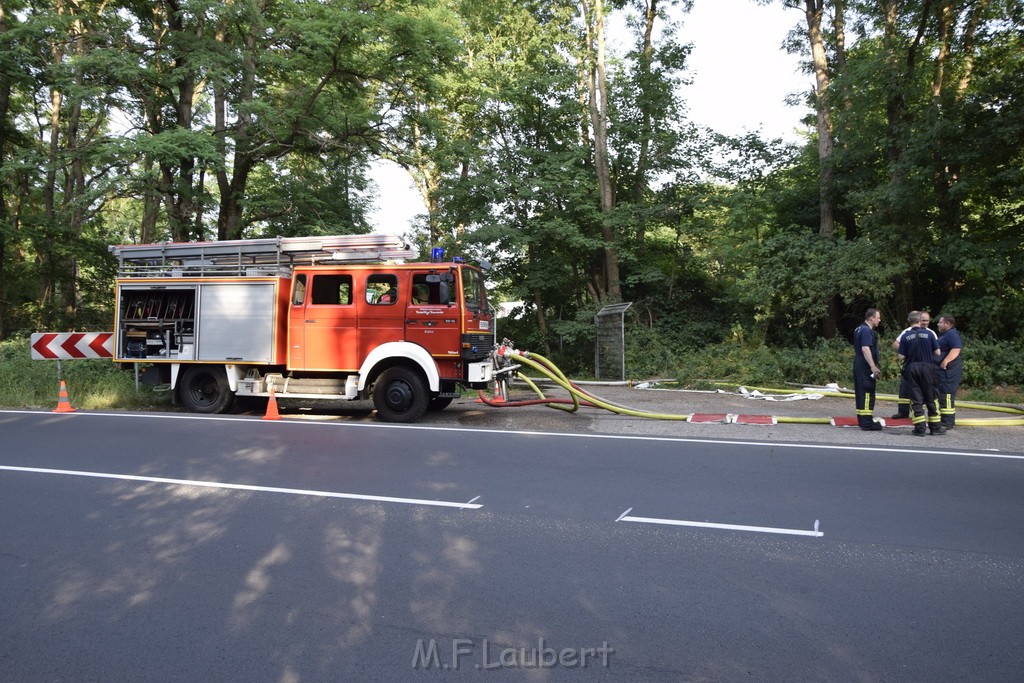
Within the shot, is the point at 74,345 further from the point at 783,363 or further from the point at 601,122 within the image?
the point at 601,122

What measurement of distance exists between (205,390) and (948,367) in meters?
12.6

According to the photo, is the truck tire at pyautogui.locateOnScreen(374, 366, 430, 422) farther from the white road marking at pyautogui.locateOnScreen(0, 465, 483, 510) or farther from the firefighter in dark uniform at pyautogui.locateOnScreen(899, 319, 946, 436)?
the firefighter in dark uniform at pyautogui.locateOnScreen(899, 319, 946, 436)

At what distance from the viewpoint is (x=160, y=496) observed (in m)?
6.62

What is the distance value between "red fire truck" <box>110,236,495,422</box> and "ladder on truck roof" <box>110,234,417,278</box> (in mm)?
22

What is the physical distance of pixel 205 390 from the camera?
524 inches

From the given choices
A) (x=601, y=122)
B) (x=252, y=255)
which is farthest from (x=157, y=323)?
(x=601, y=122)

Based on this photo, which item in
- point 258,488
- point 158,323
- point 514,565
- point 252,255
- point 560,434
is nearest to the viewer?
point 514,565

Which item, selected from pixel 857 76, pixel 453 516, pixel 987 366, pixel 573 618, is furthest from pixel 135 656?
pixel 857 76

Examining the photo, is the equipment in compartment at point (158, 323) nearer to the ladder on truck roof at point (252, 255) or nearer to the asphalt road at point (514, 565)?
the ladder on truck roof at point (252, 255)

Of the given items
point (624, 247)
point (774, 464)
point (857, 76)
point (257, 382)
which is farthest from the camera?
point (624, 247)

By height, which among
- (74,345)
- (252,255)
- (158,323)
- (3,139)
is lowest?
(74,345)

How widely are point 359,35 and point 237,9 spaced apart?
3.09m

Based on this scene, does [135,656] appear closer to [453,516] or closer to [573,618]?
[573,618]

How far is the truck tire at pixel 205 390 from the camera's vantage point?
1295cm
